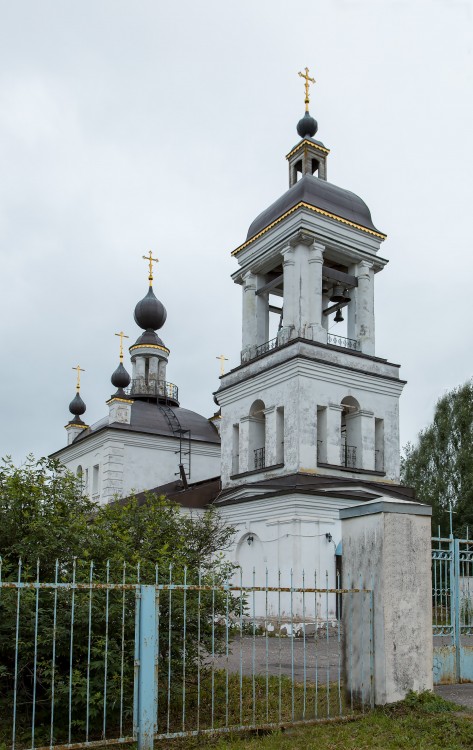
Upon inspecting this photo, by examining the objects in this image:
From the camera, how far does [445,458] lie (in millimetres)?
35469

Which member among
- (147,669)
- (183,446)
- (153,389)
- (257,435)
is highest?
(153,389)

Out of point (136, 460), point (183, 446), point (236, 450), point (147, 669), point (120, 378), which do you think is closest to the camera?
point (147, 669)

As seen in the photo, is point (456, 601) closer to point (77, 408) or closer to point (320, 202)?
point (320, 202)

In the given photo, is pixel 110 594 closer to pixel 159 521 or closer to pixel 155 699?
pixel 155 699

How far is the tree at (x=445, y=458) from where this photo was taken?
110 ft

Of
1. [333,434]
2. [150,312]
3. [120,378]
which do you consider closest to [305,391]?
[333,434]

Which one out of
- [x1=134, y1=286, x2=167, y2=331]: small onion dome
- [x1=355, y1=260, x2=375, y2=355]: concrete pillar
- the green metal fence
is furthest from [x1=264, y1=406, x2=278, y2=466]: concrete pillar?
[x1=134, y1=286, x2=167, y2=331]: small onion dome

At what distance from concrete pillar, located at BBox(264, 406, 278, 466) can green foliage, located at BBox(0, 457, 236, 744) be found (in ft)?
42.2

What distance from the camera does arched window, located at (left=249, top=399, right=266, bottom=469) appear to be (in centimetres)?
2288

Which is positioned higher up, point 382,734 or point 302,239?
point 302,239

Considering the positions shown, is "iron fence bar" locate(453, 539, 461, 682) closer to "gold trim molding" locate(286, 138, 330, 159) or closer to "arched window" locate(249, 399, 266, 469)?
"arched window" locate(249, 399, 266, 469)

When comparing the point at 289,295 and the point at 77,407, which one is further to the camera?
the point at 77,407

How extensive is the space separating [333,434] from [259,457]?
9.14 ft

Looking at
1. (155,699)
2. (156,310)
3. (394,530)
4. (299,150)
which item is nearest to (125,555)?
(155,699)
